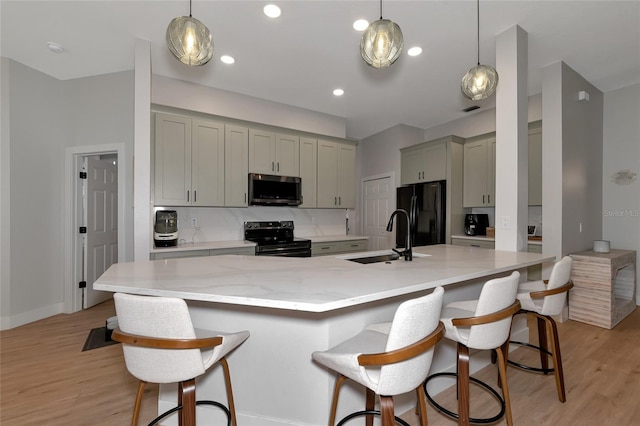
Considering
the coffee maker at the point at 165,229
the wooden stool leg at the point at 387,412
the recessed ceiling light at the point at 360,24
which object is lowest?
the wooden stool leg at the point at 387,412

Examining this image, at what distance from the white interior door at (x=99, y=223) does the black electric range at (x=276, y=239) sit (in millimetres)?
2001

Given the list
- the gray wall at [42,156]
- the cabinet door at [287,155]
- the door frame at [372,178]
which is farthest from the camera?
the door frame at [372,178]

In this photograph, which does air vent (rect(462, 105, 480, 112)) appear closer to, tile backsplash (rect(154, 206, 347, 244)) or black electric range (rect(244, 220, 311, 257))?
tile backsplash (rect(154, 206, 347, 244))

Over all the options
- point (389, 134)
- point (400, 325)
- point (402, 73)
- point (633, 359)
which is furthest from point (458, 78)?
point (400, 325)

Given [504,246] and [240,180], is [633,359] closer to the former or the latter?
[504,246]

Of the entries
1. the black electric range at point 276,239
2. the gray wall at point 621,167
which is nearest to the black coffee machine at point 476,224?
the gray wall at point 621,167

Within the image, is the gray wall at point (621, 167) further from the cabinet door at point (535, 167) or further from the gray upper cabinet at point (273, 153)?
the gray upper cabinet at point (273, 153)

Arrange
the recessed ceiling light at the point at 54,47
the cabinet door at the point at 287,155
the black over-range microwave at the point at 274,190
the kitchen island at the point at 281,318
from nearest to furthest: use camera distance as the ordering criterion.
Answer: the kitchen island at the point at 281,318 → the recessed ceiling light at the point at 54,47 → the black over-range microwave at the point at 274,190 → the cabinet door at the point at 287,155

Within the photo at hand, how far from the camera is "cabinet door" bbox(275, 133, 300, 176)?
4.16 meters

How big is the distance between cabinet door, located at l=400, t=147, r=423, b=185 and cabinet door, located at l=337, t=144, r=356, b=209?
1061 millimetres

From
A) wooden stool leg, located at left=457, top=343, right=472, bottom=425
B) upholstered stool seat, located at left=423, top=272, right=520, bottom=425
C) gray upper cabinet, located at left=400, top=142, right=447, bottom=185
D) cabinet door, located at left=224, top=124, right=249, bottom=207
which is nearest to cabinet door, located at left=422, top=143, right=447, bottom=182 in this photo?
gray upper cabinet, located at left=400, top=142, right=447, bottom=185

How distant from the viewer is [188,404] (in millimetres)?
1151

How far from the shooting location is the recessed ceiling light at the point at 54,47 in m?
2.91

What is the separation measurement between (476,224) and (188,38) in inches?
173
